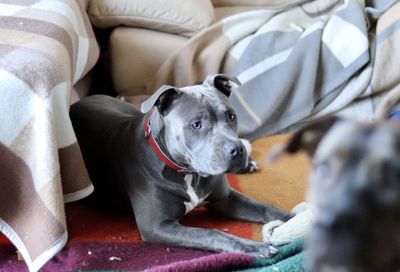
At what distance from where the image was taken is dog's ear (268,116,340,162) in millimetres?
1170

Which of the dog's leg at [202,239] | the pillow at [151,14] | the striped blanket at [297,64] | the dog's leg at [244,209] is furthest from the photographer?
the pillow at [151,14]

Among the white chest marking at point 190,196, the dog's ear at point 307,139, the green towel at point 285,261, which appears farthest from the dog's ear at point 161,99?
the dog's ear at point 307,139

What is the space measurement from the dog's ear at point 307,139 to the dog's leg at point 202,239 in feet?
2.07

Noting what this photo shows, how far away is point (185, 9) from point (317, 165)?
1765 millimetres

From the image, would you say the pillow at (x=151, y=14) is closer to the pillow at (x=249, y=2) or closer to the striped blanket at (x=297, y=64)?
the striped blanket at (x=297, y=64)

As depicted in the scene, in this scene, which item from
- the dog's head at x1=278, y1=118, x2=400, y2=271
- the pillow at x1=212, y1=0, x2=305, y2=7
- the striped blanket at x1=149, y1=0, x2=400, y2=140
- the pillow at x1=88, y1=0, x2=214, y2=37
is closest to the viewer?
the dog's head at x1=278, y1=118, x2=400, y2=271

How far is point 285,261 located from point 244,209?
42cm

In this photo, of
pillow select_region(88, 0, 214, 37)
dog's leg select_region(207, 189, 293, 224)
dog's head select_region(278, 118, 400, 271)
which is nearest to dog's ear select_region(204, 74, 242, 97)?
dog's leg select_region(207, 189, 293, 224)

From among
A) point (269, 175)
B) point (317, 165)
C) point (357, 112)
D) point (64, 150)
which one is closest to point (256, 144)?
point (269, 175)

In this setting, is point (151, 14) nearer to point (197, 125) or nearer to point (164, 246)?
point (197, 125)

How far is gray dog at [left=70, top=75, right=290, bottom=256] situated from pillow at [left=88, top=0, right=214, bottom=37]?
729mm

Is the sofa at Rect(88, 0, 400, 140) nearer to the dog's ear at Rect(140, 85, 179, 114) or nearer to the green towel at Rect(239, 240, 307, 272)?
the dog's ear at Rect(140, 85, 179, 114)

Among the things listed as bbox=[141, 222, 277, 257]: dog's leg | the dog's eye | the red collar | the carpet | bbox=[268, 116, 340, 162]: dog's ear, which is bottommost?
the carpet

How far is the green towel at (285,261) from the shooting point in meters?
1.65
